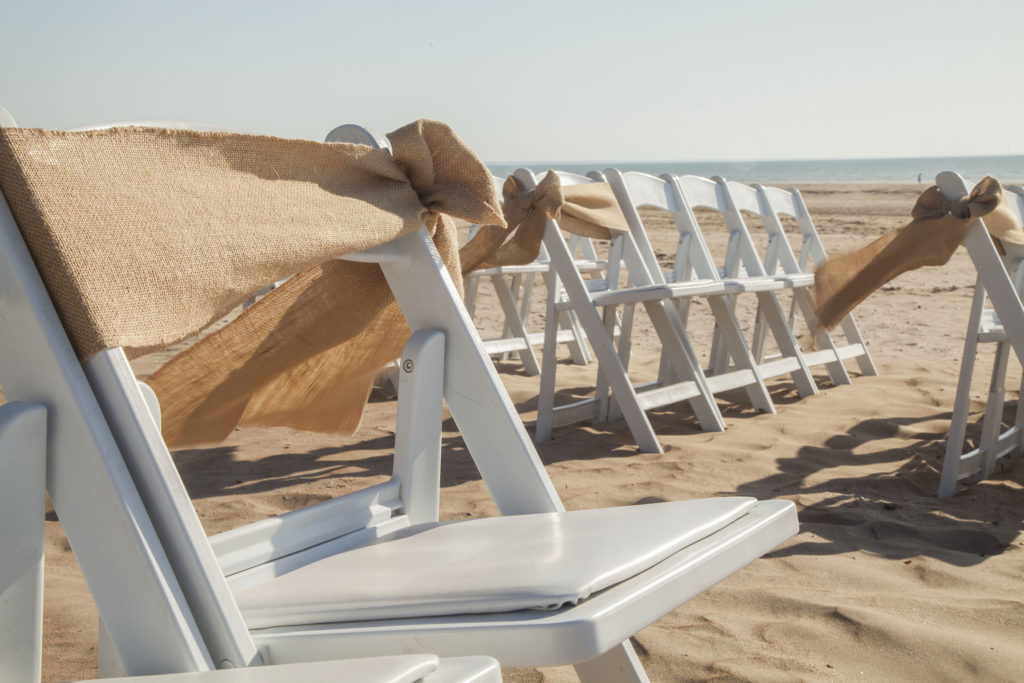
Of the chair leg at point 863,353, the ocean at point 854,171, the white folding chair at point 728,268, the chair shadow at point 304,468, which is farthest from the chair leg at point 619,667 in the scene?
the ocean at point 854,171

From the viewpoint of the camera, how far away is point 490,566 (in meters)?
1.02

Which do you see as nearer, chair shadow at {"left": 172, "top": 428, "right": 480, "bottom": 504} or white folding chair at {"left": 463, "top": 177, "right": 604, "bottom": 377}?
chair shadow at {"left": 172, "top": 428, "right": 480, "bottom": 504}

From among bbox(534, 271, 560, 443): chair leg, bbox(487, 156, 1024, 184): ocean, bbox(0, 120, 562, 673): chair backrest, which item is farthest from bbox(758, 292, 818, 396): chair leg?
bbox(487, 156, 1024, 184): ocean

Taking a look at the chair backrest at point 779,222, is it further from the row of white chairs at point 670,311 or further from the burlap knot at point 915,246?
the burlap knot at point 915,246

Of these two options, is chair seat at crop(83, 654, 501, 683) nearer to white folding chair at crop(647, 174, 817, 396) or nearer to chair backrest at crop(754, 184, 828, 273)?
white folding chair at crop(647, 174, 817, 396)

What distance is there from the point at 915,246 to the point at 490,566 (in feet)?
8.40

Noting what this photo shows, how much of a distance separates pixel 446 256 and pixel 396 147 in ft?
0.65

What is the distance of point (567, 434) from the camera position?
4.06 m

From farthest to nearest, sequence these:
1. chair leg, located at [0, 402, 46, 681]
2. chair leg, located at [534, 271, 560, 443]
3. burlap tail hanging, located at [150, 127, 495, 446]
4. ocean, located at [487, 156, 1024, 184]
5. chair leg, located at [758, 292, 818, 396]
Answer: ocean, located at [487, 156, 1024, 184]
chair leg, located at [758, 292, 818, 396]
chair leg, located at [534, 271, 560, 443]
burlap tail hanging, located at [150, 127, 495, 446]
chair leg, located at [0, 402, 46, 681]

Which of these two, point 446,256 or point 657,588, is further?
point 446,256

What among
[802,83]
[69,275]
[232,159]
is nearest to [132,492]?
[69,275]

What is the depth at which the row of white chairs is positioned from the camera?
3840mm

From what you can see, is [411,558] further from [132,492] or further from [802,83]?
[802,83]

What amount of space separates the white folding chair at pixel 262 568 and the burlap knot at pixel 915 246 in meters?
Answer: 2.15
